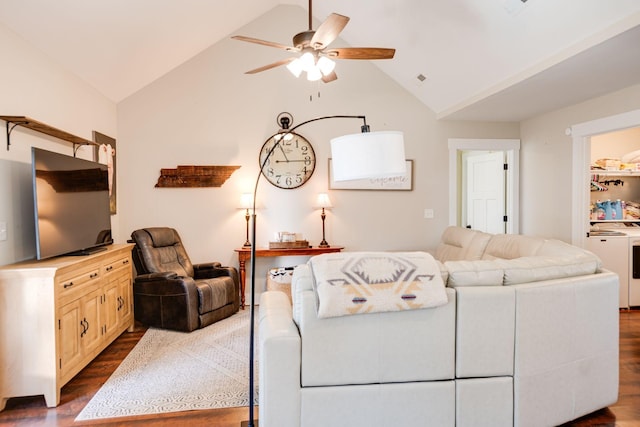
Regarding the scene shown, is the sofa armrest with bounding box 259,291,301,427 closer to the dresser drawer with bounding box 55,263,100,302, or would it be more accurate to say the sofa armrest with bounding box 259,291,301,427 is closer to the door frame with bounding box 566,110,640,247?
the dresser drawer with bounding box 55,263,100,302

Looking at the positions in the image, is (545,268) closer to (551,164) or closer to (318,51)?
(318,51)

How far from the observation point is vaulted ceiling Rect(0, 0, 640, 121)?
274 centimetres

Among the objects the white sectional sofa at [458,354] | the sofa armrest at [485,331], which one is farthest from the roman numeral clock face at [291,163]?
the sofa armrest at [485,331]

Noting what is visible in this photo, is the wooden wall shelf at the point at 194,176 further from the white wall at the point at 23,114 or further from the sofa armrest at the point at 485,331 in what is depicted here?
the sofa armrest at the point at 485,331

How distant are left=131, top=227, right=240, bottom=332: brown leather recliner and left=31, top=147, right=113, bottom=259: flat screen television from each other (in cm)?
54

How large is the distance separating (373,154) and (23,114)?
8.47ft

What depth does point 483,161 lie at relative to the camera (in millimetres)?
5777

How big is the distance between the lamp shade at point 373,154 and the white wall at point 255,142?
326 cm

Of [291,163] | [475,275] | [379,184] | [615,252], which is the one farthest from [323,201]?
[615,252]

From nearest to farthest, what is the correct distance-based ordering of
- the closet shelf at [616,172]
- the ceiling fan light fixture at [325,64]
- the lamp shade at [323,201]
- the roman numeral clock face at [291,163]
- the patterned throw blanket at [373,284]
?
the patterned throw blanket at [373,284], the ceiling fan light fixture at [325,64], the closet shelf at [616,172], the lamp shade at [323,201], the roman numeral clock face at [291,163]

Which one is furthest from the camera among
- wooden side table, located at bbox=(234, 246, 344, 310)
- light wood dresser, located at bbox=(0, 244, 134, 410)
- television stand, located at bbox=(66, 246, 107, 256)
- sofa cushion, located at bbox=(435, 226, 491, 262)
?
wooden side table, located at bbox=(234, 246, 344, 310)

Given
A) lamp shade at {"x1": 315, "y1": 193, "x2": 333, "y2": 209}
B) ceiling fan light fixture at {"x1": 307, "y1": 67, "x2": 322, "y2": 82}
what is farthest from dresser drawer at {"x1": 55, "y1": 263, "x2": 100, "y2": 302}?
lamp shade at {"x1": 315, "y1": 193, "x2": 333, "y2": 209}

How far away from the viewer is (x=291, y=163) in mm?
4914

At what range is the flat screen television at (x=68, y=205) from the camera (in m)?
2.56
